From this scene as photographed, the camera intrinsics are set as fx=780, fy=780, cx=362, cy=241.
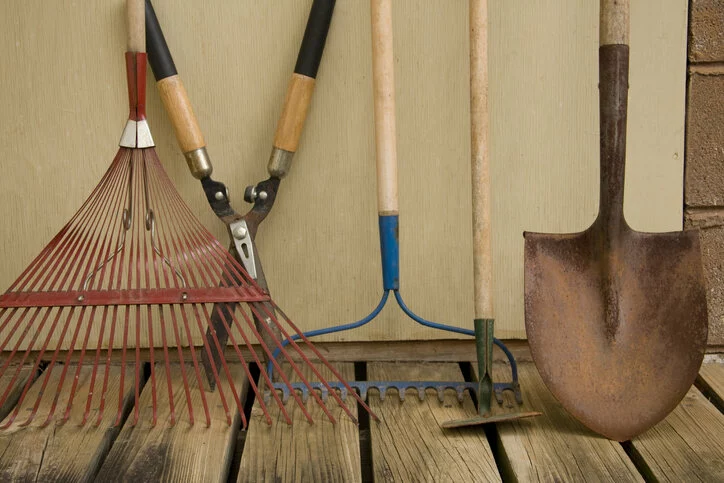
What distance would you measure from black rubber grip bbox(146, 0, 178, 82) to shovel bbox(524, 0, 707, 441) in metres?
0.69

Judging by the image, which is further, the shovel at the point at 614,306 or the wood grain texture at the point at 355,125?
the wood grain texture at the point at 355,125

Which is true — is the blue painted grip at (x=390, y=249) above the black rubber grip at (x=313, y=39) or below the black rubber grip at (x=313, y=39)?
below

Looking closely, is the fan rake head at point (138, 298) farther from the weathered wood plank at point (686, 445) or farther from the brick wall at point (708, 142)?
the brick wall at point (708, 142)

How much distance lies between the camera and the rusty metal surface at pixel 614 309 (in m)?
1.22

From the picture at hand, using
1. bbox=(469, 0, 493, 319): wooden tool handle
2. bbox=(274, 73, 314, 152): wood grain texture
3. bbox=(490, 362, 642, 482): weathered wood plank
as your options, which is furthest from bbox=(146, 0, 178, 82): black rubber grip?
bbox=(490, 362, 642, 482): weathered wood plank

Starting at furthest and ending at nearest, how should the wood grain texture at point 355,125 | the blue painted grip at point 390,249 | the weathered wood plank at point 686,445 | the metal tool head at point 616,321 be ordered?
the wood grain texture at point 355,125
the blue painted grip at point 390,249
the metal tool head at point 616,321
the weathered wood plank at point 686,445

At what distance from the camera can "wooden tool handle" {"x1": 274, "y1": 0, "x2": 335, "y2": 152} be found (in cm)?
138

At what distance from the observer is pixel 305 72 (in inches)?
54.2

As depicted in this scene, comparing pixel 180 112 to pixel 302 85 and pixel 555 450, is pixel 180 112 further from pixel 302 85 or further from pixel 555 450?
pixel 555 450

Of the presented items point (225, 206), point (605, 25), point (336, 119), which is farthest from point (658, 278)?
point (225, 206)

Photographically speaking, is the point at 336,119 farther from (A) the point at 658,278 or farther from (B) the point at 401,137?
(A) the point at 658,278

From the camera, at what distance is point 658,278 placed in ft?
4.18

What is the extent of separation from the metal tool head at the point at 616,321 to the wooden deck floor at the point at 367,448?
67 mm

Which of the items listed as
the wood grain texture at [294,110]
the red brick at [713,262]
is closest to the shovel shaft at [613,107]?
the red brick at [713,262]
